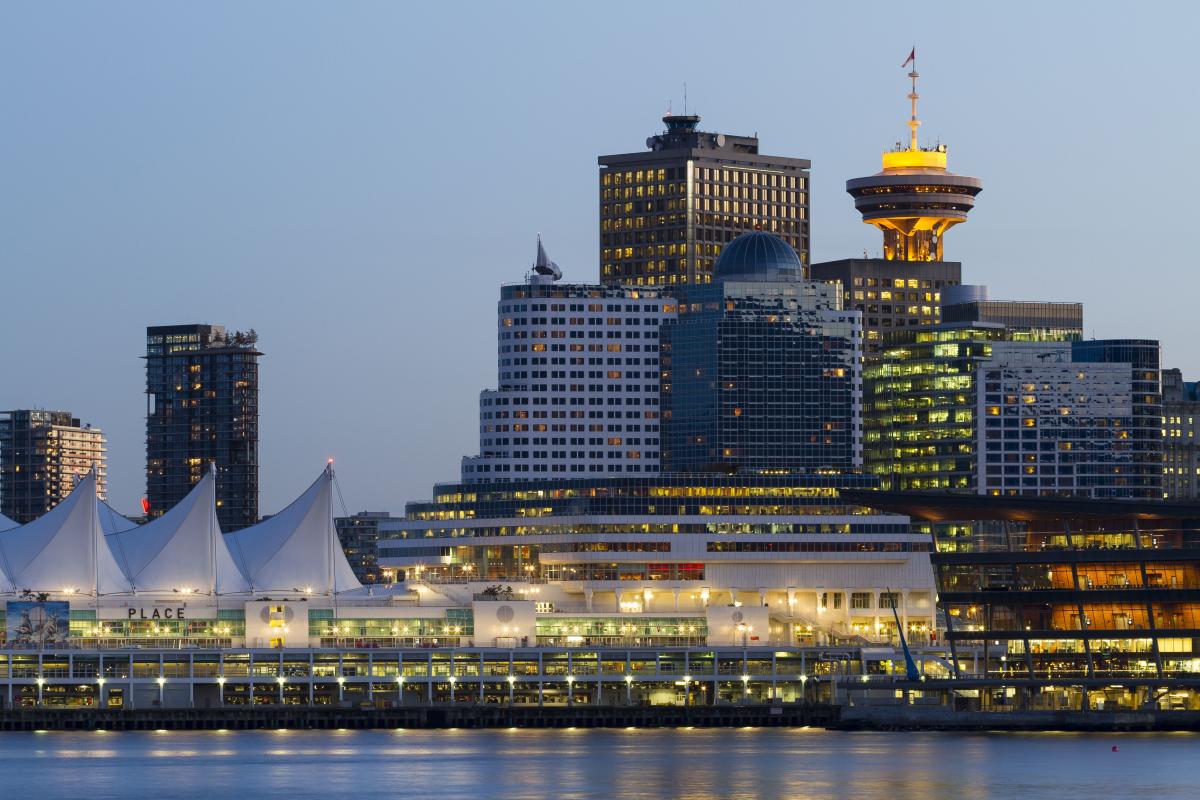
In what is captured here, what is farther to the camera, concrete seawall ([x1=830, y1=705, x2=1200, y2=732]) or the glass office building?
the glass office building

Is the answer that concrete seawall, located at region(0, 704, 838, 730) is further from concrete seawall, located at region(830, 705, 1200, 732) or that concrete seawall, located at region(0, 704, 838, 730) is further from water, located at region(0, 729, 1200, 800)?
concrete seawall, located at region(830, 705, 1200, 732)

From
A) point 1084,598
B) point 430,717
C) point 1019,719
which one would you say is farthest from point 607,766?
point 430,717

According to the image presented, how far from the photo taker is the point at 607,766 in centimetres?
15262

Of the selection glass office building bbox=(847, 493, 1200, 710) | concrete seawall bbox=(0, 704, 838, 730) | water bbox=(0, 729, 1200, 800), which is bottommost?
water bbox=(0, 729, 1200, 800)

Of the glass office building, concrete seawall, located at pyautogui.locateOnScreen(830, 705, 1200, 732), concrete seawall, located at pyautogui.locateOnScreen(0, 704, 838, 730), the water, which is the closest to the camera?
the water

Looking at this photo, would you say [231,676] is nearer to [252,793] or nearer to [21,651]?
[21,651]

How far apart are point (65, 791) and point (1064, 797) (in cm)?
5083

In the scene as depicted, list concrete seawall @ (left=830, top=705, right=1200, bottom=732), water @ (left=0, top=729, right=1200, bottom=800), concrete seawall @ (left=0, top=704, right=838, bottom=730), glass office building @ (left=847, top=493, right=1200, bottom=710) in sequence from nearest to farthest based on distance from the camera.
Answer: water @ (left=0, top=729, right=1200, bottom=800) < concrete seawall @ (left=830, top=705, right=1200, bottom=732) < glass office building @ (left=847, top=493, right=1200, bottom=710) < concrete seawall @ (left=0, top=704, right=838, bottom=730)

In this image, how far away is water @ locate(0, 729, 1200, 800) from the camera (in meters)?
137

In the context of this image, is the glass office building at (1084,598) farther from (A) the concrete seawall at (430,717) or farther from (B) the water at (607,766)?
(A) the concrete seawall at (430,717)

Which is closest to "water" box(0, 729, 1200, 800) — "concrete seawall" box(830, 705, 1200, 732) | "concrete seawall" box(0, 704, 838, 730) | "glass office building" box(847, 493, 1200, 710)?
"concrete seawall" box(830, 705, 1200, 732)

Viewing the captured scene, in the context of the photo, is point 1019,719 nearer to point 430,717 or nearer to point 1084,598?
point 1084,598

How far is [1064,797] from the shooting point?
132500 millimetres

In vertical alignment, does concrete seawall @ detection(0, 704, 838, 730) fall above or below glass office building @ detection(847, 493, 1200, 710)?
below
